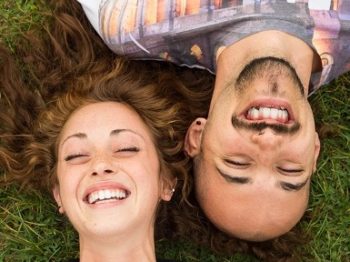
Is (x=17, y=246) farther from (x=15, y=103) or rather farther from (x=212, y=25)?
(x=212, y=25)

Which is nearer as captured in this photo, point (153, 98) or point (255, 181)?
point (255, 181)

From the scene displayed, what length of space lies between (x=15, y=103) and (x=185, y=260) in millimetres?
1613

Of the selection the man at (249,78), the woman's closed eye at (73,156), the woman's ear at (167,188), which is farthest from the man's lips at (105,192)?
the man at (249,78)

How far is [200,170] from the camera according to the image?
12.5 feet

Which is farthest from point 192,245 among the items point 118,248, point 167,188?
point 118,248

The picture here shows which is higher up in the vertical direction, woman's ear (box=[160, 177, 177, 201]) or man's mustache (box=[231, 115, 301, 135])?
man's mustache (box=[231, 115, 301, 135])

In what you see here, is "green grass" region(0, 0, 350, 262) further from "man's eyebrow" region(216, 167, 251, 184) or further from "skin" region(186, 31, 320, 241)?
"man's eyebrow" region(216, 167, 251, 184)

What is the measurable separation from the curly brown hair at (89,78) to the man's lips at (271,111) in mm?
734

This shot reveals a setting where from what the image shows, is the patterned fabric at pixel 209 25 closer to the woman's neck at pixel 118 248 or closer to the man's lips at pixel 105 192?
the man's lips at pixel 105 192

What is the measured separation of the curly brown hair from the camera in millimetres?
4148

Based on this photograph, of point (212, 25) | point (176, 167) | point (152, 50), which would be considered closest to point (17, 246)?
point (176, 167)

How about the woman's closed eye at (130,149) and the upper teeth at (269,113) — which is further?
the woman's closed eye at (130,149)

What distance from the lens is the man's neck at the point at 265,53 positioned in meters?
3.63

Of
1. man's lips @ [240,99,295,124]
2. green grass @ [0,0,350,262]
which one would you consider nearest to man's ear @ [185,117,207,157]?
man's lips @ [240,99,295,124]
